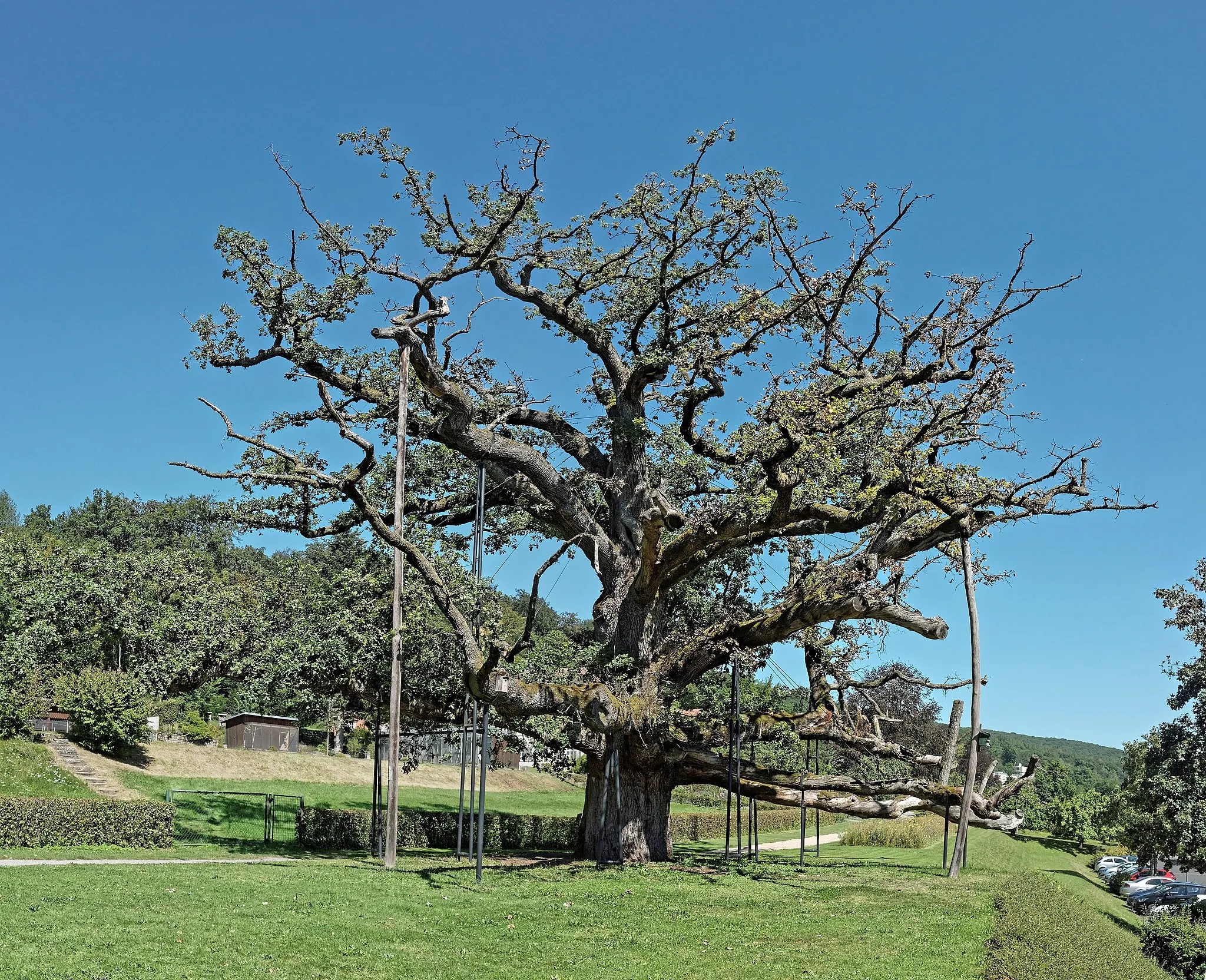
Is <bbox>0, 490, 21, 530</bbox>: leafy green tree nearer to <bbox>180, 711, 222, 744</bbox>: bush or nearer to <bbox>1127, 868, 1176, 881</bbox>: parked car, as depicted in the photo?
<bbox>180, 711, 222, 744</bbox>: bush

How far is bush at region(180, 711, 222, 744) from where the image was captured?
42.0 metres

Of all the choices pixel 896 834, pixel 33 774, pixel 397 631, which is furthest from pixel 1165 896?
pixel 33 774

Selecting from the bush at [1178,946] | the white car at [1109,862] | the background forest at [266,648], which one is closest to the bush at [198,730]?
the background forest at [266,648]

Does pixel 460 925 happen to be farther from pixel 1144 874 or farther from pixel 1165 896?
pixel 1144 874

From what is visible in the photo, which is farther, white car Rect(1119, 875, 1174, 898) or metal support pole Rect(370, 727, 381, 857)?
white car Rect(1119, 875, 1174, 898)

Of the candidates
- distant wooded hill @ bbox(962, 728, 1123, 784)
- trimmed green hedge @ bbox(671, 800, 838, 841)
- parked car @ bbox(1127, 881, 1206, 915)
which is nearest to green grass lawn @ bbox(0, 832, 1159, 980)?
parked car @ bbox(1127, 881, 1206, 915)

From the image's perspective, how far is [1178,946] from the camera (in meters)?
13.9

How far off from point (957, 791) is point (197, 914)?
619 inches

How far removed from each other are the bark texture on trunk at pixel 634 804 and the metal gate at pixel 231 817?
315 inches

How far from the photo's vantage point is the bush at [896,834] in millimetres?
33812

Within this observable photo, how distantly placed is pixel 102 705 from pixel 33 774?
5.14 meters

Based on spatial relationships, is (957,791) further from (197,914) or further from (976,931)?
(197,914)

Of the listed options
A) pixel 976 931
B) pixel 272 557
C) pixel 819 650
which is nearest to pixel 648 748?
pixel 819 650

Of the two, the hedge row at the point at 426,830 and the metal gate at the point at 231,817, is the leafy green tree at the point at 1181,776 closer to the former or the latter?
the hedge row at the point at 426,830
